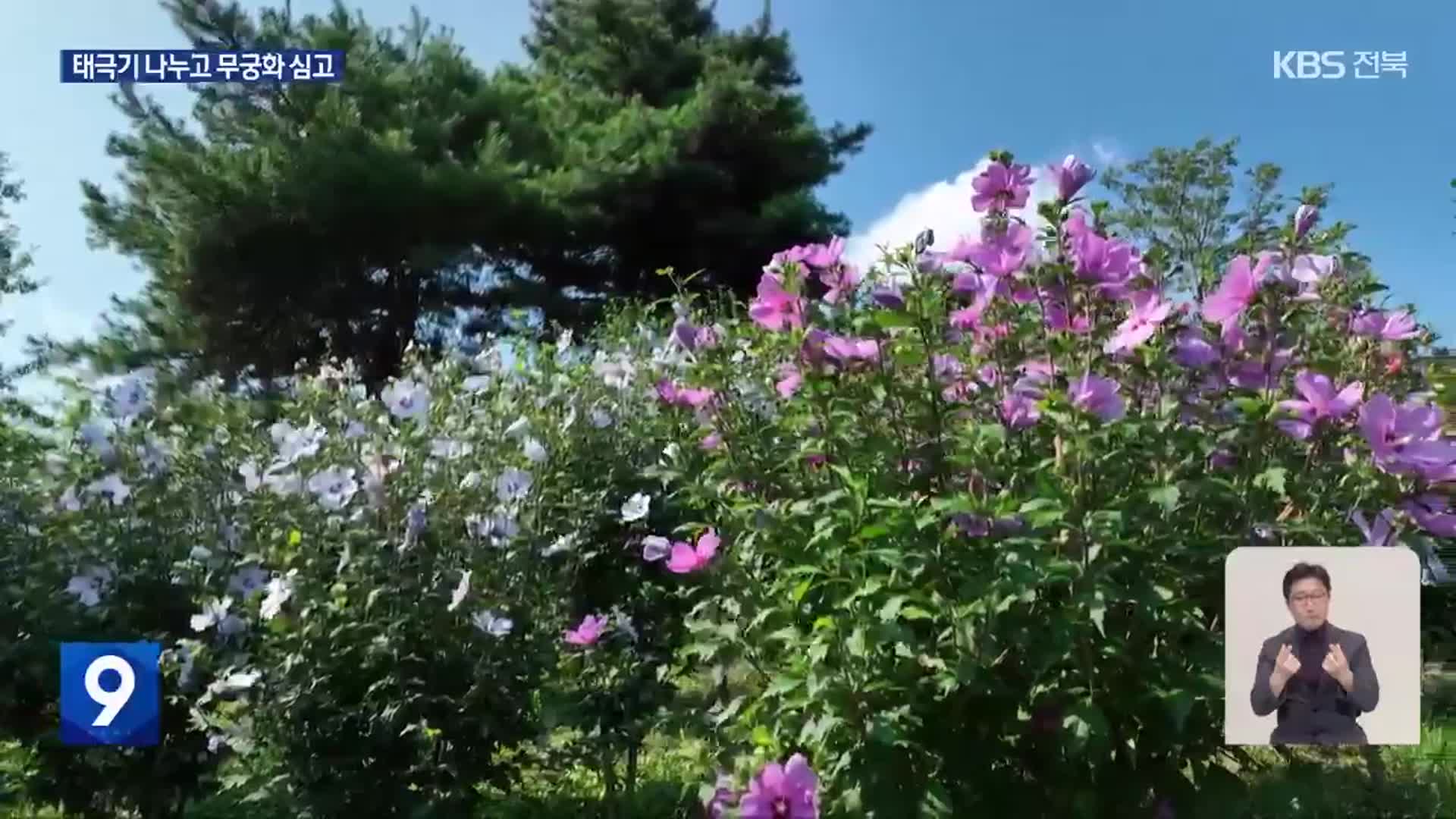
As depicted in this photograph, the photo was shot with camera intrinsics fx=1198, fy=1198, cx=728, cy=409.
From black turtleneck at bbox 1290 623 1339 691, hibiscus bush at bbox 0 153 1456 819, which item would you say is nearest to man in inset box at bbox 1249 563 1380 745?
black turtleneck at bbox 1290 623 1339 691

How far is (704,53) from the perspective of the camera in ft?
Answer: 31.8

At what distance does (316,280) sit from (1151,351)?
7975 millimetres

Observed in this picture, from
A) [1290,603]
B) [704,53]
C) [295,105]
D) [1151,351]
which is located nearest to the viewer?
[1290,603]

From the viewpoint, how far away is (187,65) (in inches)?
172

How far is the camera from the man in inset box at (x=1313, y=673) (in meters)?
1.57

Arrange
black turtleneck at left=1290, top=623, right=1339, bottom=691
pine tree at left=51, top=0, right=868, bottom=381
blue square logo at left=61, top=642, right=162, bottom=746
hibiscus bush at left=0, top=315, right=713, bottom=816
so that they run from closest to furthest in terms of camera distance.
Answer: black turtleneck at left=1290, top=623, right=1339, bottom=691 → hibiscus bush at left=0, top=315, right=713, bottom=816 → blue square logo at left=61, top=642, right=162, bottom=746 → pine tree at left=51, top=0, right=868, bottom=381

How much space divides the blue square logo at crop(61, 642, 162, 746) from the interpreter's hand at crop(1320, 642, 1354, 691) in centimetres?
247

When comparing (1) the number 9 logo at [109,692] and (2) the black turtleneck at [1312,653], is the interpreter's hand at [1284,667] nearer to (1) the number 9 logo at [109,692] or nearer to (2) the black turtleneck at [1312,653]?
(2) the black turtleneck at [1312,653]

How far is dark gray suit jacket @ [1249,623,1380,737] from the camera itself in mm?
1566

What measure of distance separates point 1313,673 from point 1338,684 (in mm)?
36

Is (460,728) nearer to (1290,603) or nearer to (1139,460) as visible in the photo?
(1139,460)

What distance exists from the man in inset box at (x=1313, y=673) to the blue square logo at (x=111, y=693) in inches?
94.6

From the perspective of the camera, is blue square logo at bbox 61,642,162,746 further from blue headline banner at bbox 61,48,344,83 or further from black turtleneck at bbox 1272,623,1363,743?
black turtleneck at bbox 1272,623,1363,743

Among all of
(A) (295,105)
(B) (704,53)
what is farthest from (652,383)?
(B) (704,53)
